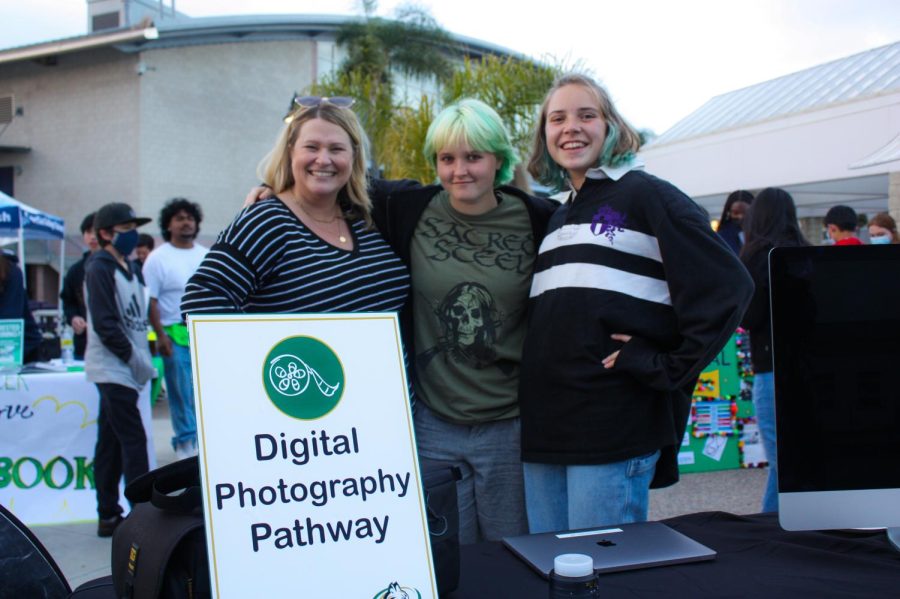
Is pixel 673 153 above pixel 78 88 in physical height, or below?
below

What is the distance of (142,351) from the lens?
429 cm

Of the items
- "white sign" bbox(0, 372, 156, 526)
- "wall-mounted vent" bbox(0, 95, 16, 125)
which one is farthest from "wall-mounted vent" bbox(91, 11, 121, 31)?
"white sign" bbox(0, 372, 156, 526)

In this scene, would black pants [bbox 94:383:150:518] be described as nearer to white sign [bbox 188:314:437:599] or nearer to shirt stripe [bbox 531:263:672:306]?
shirt stripe [bbox 531:263:672:306]

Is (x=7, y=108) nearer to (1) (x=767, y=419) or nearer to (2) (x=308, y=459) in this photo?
(1) (x=767, y=419)

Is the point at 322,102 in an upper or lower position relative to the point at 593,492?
upper

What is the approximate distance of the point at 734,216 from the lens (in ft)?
18.6

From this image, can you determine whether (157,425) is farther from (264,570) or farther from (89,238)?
(264,570)

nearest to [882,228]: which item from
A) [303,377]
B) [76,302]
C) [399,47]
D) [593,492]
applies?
[593,492]

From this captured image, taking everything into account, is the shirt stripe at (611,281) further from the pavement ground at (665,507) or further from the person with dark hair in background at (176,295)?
the person with dark hair in background at (176,295)

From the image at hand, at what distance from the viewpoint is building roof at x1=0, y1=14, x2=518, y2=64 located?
18.4 m

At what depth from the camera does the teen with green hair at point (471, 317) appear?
2.10 meters

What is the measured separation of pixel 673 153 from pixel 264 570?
15.2 meters

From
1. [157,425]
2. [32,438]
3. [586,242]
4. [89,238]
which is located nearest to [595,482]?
[586,242]

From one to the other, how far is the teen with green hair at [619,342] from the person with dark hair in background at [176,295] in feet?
14.5
